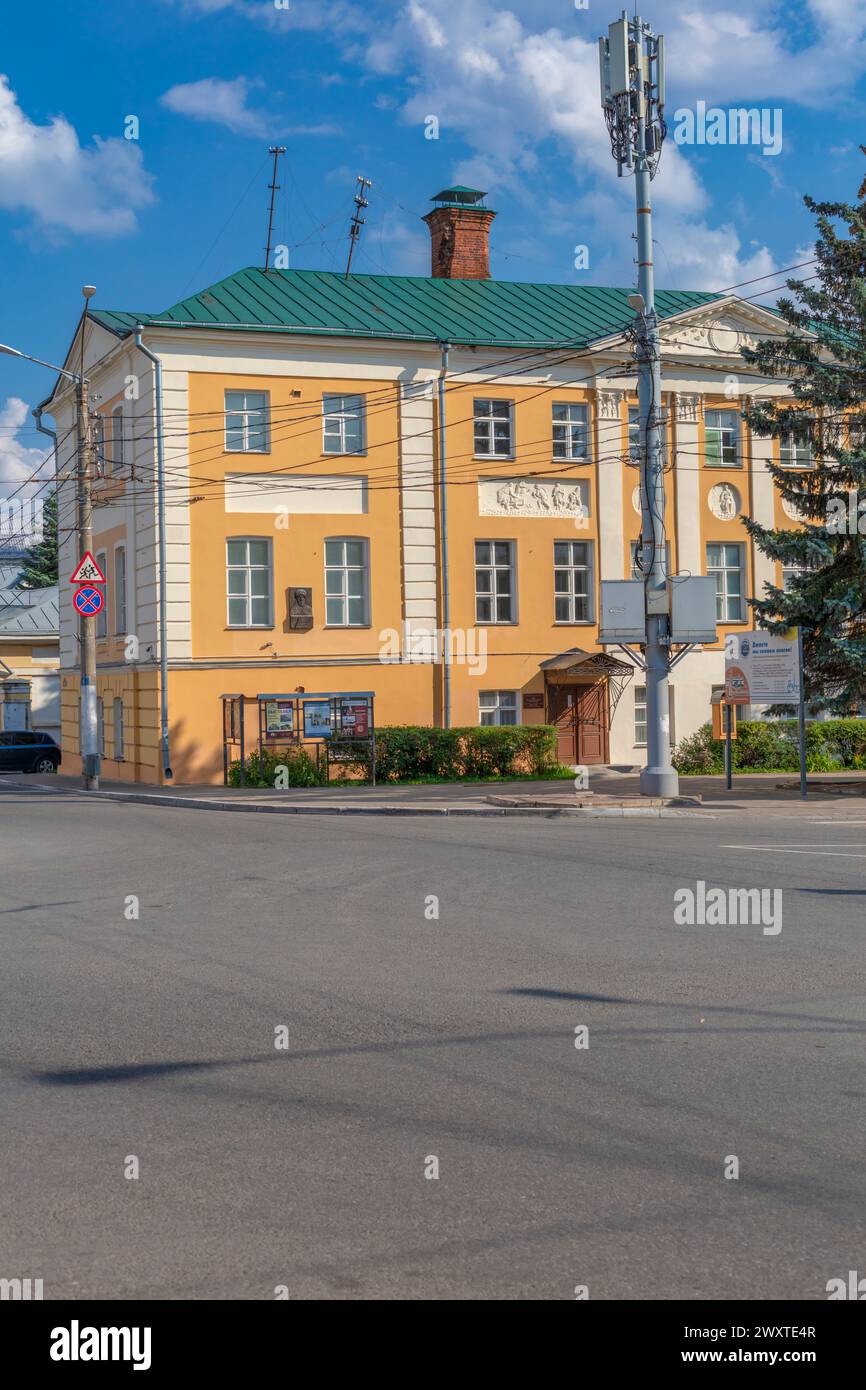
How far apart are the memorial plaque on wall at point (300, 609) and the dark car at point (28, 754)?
48.7ft

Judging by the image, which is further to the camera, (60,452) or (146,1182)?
(60,452)

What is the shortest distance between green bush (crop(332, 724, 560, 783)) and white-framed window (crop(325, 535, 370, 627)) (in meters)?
4.18

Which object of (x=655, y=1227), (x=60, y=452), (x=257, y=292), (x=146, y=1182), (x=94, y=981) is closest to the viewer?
(x=655, y=1227)

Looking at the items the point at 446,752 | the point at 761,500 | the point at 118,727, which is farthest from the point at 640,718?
the point at 118,727

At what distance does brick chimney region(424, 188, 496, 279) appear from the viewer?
40562 mm

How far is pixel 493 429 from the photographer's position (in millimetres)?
36031

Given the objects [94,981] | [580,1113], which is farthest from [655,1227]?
[94,981]

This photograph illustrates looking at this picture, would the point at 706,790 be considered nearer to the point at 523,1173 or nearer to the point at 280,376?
the point at 280,376

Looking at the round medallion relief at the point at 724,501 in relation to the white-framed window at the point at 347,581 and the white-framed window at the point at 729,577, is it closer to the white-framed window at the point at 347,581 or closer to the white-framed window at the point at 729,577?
the white-framed window at the point at 729,577

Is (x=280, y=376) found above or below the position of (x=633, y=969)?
above

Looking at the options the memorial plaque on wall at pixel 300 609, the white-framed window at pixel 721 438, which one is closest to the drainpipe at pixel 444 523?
the memorial plaque on wall at pixel 300 609

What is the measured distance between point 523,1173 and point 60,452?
40573mm

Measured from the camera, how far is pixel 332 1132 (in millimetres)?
6027

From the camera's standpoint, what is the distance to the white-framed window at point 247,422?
3356 centimetres
